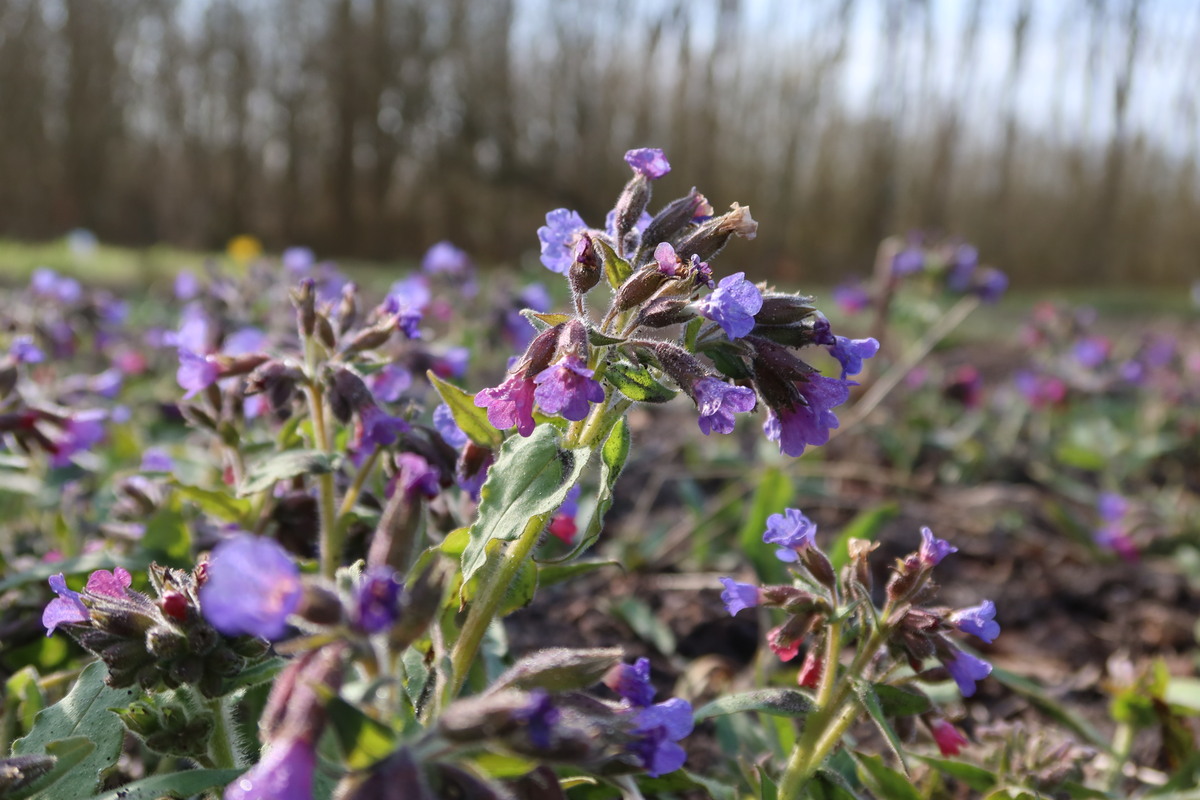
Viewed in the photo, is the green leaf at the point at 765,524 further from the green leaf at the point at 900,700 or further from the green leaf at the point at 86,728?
the green leaf at the point at 86,728

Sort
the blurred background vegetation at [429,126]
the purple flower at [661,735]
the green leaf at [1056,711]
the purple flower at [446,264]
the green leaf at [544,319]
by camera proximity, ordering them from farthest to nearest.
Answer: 1. the blurred background vegetation at [429,126]
2. the purple flower at [446,264]
3. the green leaf at [1056,711]
4. the green leaf at [544,319]
5. the purple flower at [661,735]

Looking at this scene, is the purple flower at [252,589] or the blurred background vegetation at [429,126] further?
the blurred background vegetation at [429,126]

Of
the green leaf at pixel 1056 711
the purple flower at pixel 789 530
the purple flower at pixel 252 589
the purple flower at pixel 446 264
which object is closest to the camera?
the purple flower at pixel 252 589

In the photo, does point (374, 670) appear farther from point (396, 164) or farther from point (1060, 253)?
point (1060, 253)

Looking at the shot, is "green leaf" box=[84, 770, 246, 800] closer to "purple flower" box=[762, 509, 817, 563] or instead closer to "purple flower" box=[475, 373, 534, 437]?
"purple flower" box=[475, 373, 534, 437]

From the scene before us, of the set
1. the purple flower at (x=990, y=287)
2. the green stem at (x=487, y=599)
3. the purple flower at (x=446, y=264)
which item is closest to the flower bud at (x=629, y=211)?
the green stem at (x=487, y=599)

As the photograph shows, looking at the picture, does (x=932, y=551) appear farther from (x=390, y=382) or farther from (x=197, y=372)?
(x=197, y=372)

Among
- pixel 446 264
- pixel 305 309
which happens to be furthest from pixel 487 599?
pixel 446 264
